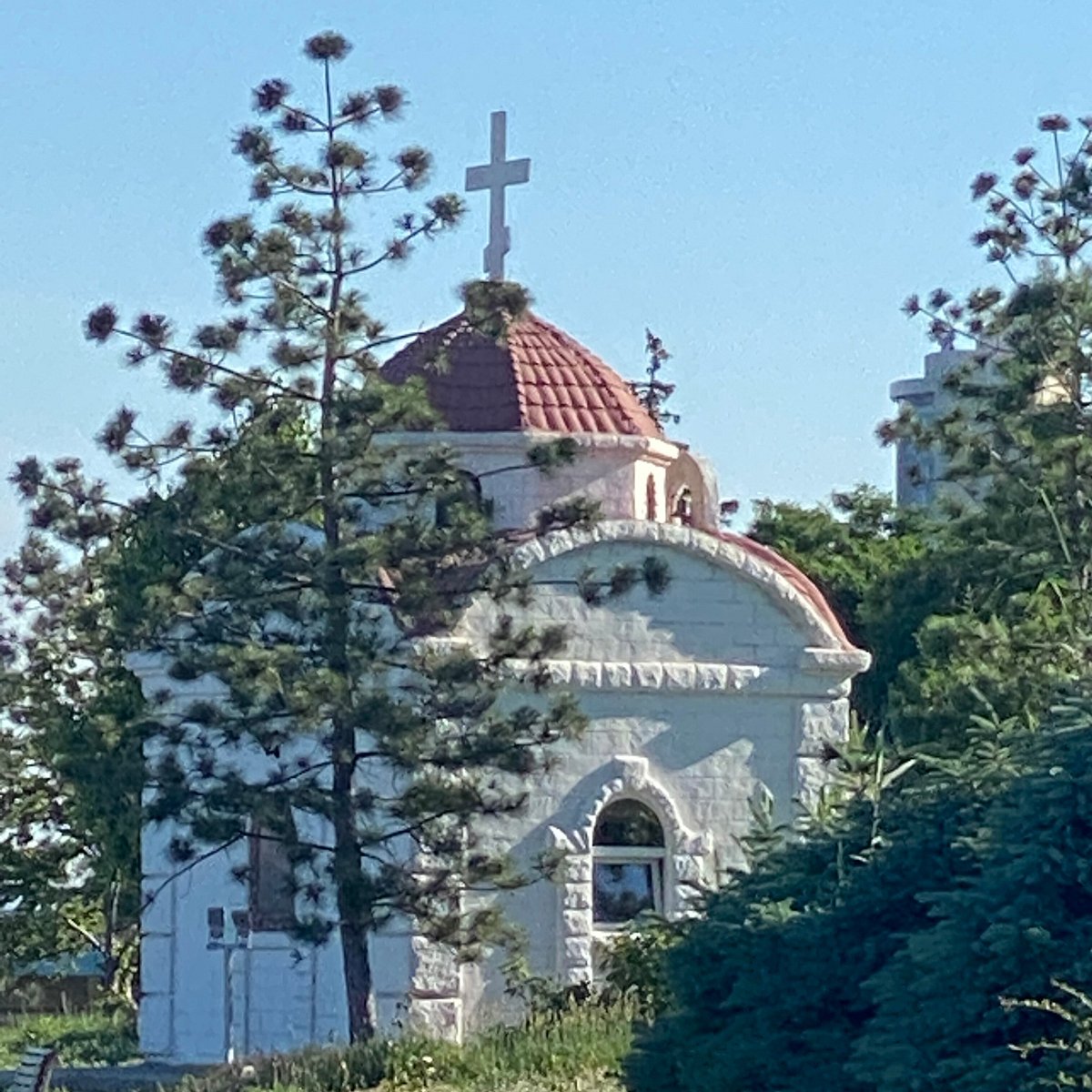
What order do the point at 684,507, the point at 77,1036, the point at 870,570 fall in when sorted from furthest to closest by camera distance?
the point at 870,570, the point at 77,1036, the point at 684,507

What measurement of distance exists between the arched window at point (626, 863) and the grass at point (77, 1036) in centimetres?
509

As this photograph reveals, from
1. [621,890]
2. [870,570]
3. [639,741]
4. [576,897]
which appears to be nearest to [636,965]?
[576,897]

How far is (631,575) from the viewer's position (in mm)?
21438

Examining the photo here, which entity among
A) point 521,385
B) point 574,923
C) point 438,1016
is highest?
point 521,385

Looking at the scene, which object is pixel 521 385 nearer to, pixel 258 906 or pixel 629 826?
pixel 629 826

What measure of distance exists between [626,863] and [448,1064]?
481 cm

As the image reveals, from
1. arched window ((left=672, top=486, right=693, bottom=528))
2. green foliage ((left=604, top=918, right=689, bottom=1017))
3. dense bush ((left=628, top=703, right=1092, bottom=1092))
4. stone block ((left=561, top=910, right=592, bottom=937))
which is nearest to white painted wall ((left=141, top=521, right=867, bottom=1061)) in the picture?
stone block ((left=561, top=910, right=592, bottom=937))

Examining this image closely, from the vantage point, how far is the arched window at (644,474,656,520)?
26781 mm

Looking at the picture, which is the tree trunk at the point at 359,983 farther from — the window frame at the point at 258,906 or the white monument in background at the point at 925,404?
the white monument in background at the point at 925,404

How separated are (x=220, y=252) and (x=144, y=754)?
237 inches

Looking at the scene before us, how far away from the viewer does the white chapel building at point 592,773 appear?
2377cm

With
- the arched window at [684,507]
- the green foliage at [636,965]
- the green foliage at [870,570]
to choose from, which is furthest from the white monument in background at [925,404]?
the green foliage at [636,965]

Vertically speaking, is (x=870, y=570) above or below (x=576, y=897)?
above

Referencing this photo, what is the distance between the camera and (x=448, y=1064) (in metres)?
19.9
